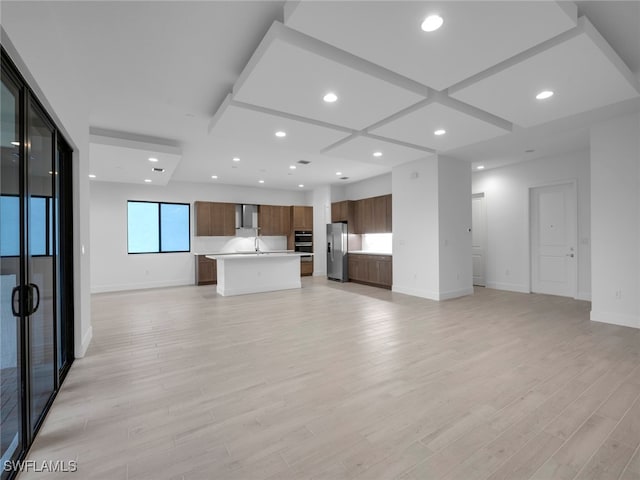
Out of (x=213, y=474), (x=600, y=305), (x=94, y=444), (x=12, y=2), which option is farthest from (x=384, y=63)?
(x=600, y=305)

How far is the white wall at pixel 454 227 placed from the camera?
5.96 meters

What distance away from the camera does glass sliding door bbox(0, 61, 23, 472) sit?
5.27 ft

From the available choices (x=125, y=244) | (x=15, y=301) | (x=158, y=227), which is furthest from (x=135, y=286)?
(x=15, y=301)

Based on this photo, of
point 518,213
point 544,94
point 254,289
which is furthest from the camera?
point 254,289

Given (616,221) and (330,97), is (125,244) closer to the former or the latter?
(330,97)

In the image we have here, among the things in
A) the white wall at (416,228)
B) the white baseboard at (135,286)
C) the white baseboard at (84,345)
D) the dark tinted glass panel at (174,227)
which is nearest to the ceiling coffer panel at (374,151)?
the white wall at (416,228)

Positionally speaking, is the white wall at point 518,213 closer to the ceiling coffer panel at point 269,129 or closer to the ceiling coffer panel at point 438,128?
the ceiling coffer panel at point 438,128

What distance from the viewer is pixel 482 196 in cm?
747

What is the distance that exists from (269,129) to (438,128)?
2337mm

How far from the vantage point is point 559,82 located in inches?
114

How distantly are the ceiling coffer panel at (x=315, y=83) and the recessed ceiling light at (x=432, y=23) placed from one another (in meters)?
0.65

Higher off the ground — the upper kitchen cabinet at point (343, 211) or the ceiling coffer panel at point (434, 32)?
the ceiling coffer panel at point (434, 32)

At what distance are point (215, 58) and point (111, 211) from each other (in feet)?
22.2

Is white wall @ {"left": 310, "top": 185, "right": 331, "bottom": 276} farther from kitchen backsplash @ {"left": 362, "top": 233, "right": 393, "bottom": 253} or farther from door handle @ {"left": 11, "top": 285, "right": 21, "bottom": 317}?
door handle @ {"left": 11, "top": 285, "right": 21, "bottom": 317}
